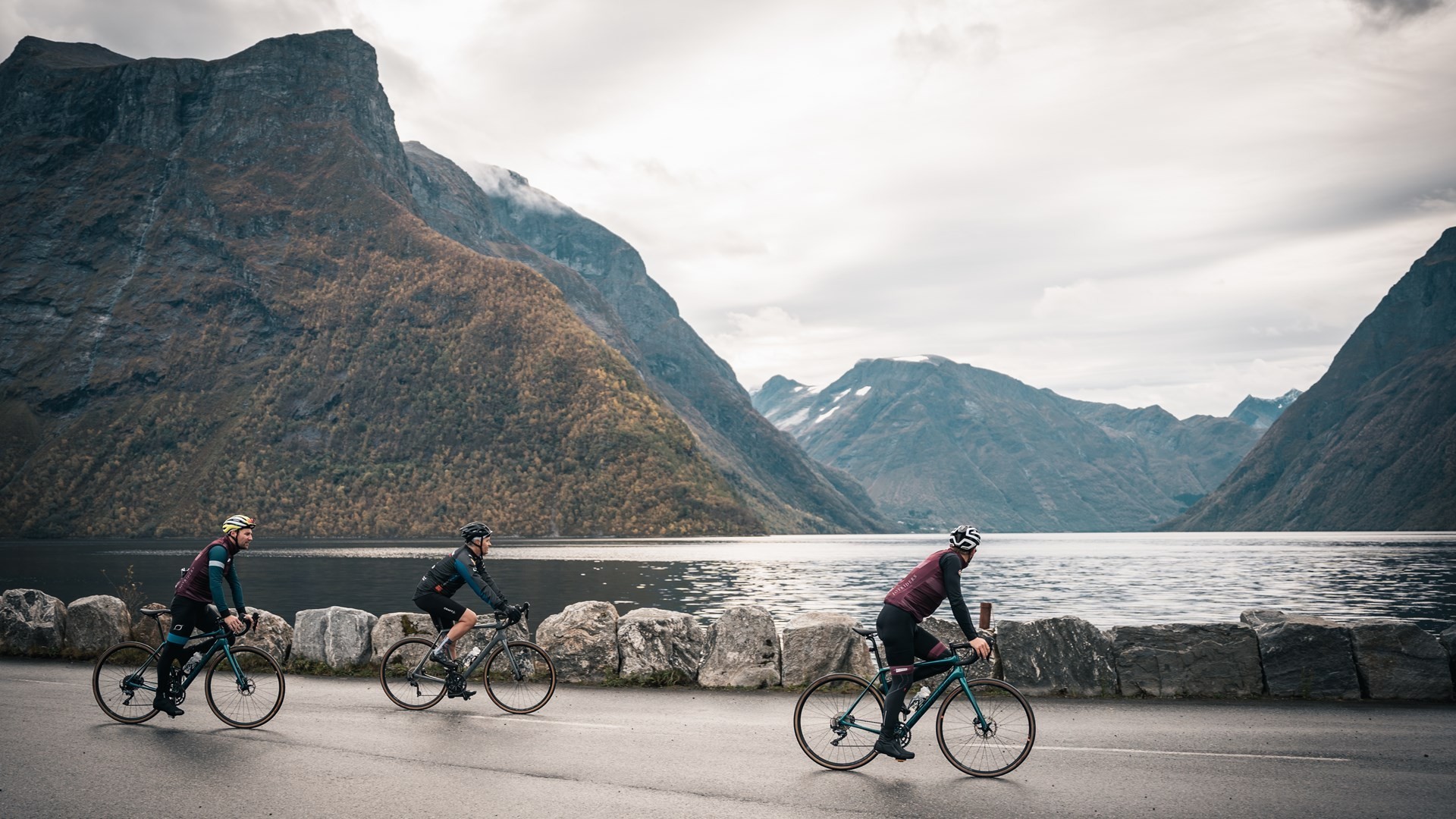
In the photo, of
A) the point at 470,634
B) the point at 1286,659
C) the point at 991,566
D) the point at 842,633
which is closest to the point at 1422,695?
the point at 1286,659

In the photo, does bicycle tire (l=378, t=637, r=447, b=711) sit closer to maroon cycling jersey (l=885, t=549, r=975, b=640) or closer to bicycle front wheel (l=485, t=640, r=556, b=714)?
bicycle front wheel (l=485, t=640, r=556, b=714)

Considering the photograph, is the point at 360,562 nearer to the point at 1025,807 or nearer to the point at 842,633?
the point at 842,633

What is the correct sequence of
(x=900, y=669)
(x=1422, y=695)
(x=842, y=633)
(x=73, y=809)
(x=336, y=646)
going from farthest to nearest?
(x=336, y=646)
(x=842, y=633)
(x=1422, y=695)
(x=900, y=669)
(x=73, y=809)

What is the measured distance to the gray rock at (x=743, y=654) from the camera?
1739 centimetres

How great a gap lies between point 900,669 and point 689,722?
4.48 metres

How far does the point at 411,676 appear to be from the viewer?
50.1ft

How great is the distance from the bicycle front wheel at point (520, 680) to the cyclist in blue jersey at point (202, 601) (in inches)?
146

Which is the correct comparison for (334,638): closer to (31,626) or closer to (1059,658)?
(31,626)

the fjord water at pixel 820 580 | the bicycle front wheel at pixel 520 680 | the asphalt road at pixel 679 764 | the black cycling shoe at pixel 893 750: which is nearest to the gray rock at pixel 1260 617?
the asphalt road at pixel 679 764

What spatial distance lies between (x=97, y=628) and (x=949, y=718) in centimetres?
1908

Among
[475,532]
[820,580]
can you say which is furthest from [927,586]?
[820,580]

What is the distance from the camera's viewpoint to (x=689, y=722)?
46.9 ft

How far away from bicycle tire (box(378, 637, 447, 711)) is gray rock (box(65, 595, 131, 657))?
9383 mm

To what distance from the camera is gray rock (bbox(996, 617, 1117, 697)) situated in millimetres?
16266
